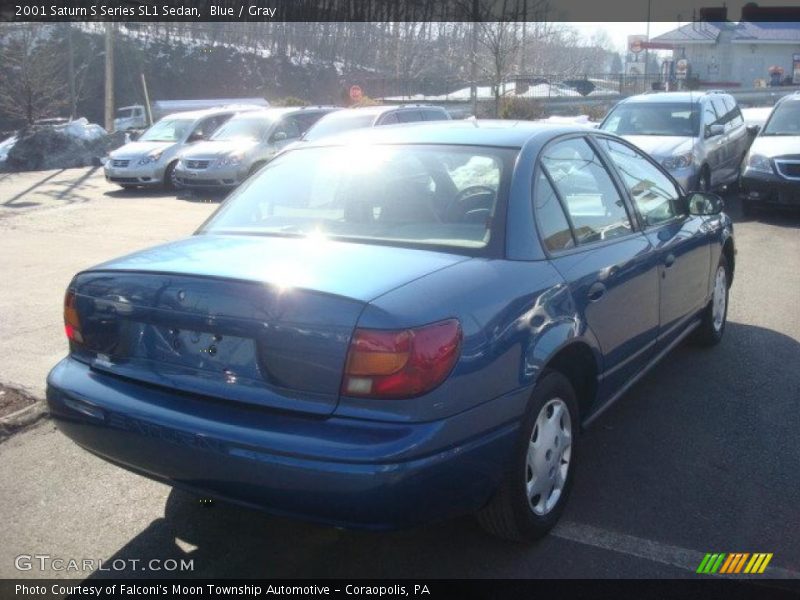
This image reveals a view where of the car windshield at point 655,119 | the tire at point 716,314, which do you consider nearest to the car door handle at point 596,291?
the tire at point 716,314

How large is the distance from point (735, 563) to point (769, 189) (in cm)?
919

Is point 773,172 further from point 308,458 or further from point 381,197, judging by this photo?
point 308,458

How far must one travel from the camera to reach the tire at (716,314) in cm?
571

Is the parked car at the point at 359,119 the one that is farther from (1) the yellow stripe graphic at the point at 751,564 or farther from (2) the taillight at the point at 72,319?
(1) the yellow stripe graphic at the point at 751,564

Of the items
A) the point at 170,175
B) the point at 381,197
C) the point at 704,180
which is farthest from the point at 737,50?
the point at 381,197

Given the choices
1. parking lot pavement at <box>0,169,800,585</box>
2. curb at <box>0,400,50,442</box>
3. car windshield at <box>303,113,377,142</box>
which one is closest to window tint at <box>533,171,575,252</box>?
parking lot pavement at <box>0,169,800,585</box>

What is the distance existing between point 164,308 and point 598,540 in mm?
1969

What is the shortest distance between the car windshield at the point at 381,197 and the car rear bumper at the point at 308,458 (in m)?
0.93

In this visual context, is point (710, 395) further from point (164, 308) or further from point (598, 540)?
point (164, 308)

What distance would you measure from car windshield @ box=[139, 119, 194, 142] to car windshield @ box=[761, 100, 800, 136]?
1150 cm

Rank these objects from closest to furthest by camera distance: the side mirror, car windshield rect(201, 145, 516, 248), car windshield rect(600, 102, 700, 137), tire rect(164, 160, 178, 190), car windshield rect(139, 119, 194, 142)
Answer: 1. car windshield rect(201, 145, 516, 248)
2. the side mirror
3. car windshield rect(600, 102, 700, 137)
4. tire rect(164, 160, 178, 190)
5. car windshield rect(139, 119, 194, 142)

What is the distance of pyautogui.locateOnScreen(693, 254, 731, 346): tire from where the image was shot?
5715 mm

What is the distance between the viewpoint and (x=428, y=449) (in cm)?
274

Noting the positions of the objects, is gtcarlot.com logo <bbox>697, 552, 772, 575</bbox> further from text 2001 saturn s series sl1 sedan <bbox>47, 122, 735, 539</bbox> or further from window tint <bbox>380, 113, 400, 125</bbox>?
window tint <bbox>380, 113, 400, 125</bbox>
